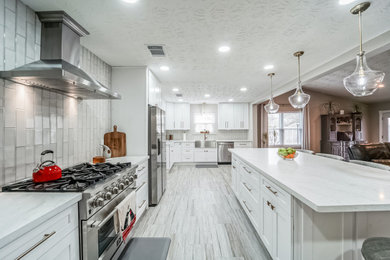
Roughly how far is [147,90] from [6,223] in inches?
97.3

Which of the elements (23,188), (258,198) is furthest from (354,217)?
(23,188)

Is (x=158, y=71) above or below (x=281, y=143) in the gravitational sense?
above

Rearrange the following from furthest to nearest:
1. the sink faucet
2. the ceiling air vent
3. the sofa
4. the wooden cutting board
A: the sink faucet → the sofa → the wooden cutting board → the ceiling air vent

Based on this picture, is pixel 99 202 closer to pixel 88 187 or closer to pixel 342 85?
pixel 88 187

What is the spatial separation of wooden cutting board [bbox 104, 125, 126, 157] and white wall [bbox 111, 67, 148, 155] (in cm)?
11

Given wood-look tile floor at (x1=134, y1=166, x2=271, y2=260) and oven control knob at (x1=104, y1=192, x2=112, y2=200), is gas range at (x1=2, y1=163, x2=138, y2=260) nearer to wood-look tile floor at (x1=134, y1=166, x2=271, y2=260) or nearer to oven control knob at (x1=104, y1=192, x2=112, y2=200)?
oven control knob at (x1=104, y1=192, x2=112, y2=200)

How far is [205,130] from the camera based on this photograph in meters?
7.37

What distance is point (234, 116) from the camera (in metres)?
7.08

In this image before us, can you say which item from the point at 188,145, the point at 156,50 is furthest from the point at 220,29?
the point at 188,145

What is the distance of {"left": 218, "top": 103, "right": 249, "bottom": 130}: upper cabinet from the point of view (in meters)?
7.07

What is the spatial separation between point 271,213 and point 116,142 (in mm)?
2407

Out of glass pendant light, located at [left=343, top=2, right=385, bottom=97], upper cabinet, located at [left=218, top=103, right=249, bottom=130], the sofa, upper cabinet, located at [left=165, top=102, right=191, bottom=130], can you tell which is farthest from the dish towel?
upper cabinet, located at [left=218, top=103, right=249, bottom=130]

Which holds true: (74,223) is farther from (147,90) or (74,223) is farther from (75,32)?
(147,90)

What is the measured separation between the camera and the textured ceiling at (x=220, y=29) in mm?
1547
